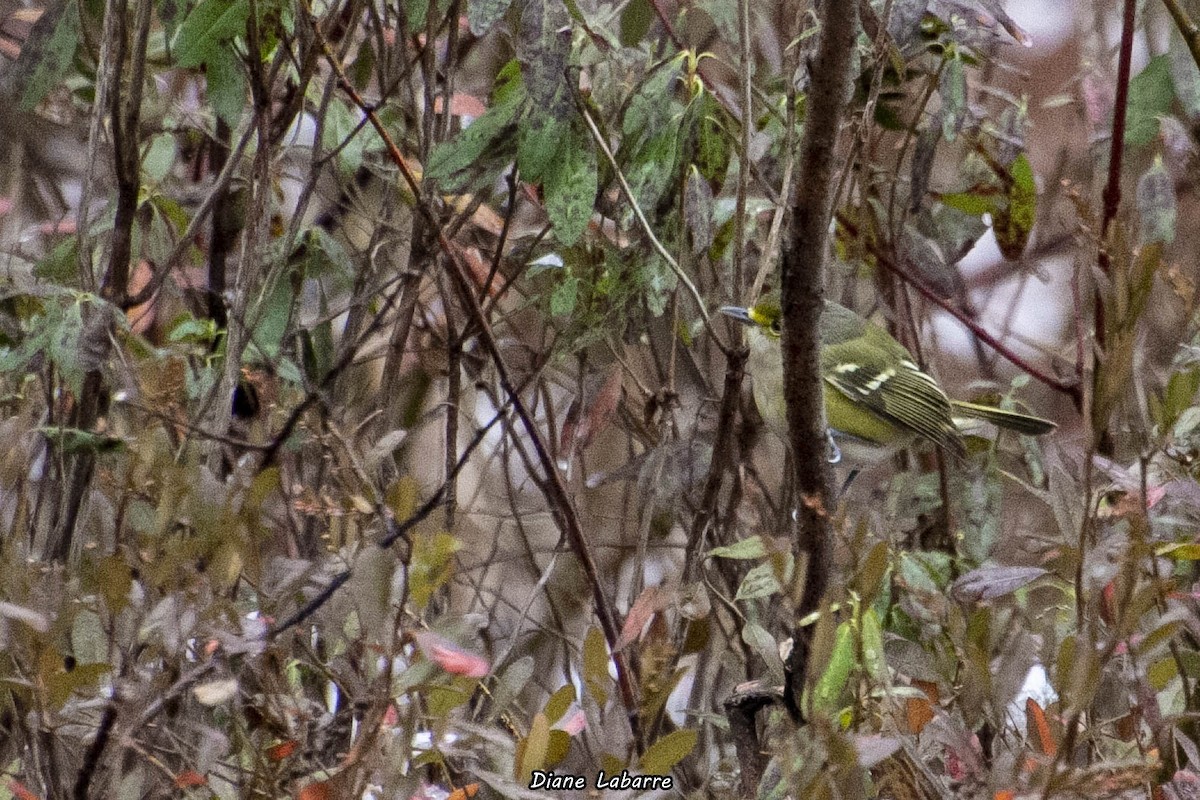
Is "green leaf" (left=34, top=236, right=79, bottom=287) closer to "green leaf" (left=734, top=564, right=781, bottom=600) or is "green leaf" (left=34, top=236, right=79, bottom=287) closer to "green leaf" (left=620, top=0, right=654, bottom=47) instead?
"green leaf" (left=620, top=0, right=654, bottom=47)

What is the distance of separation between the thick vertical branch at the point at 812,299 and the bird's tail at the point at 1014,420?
5.24 feet

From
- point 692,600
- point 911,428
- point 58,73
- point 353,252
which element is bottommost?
point 692,600

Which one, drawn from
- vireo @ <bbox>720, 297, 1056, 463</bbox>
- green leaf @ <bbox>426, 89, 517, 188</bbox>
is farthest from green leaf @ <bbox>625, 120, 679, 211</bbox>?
vireo @ <bbox>720, 297, 1056, 463</bbox>

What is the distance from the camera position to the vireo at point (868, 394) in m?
3.34

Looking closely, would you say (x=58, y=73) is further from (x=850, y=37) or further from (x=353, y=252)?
(x=850, y=37)

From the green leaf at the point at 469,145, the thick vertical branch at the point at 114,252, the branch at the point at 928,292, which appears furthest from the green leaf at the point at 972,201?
the thick vertical branch at the point at 114,252

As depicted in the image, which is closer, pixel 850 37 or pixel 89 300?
pixel 850 37

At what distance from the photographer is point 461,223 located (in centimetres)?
290

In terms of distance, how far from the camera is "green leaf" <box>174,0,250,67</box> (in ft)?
7.75

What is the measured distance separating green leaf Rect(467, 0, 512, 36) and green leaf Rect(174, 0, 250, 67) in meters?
0.43

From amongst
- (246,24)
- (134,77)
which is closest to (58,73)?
(134,77)

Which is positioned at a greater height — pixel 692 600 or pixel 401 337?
pixel 401 337

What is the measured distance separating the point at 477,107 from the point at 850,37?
185 cm

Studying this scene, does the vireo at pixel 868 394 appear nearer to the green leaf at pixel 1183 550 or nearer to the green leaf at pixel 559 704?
the green leaf at pixel 1183 550
